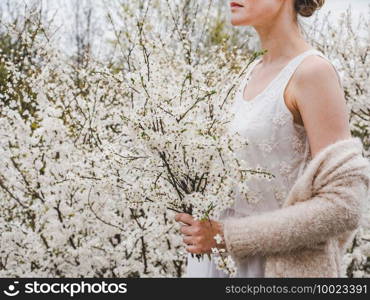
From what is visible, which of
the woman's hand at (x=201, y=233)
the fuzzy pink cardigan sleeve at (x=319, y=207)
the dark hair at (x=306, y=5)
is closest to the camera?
the fuzzy pink cardigan sleeve at (x=319, y=207)

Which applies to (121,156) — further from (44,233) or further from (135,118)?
(44,233)

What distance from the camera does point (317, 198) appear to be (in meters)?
1.43

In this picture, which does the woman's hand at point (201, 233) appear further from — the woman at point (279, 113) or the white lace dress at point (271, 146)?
the white lace dress at point (271, 146)

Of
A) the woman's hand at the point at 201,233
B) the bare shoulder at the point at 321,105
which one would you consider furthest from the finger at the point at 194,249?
the bare shoulder at the point at 321,105

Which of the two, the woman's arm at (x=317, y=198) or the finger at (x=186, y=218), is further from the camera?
the finger at (x=186, y=218)

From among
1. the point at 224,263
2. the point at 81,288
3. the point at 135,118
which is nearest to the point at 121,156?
the point at 135,118

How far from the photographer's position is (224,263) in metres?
1.45

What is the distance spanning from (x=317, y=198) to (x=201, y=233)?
0.36 m

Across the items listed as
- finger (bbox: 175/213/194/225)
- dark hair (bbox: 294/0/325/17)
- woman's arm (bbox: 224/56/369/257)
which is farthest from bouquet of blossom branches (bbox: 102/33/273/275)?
dark hair (bbox: 294/0/325/17)

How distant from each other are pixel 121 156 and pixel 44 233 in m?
1.97

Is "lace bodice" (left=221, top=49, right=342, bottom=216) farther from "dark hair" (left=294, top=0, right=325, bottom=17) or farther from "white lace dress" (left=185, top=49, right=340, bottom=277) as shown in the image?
"dark hair" (left=294, top=0, right=325, bottom=17)

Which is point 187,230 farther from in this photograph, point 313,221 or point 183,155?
point 313,221

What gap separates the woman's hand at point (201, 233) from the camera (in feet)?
5.01

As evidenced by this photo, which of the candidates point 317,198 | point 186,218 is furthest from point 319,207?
point 186,218
